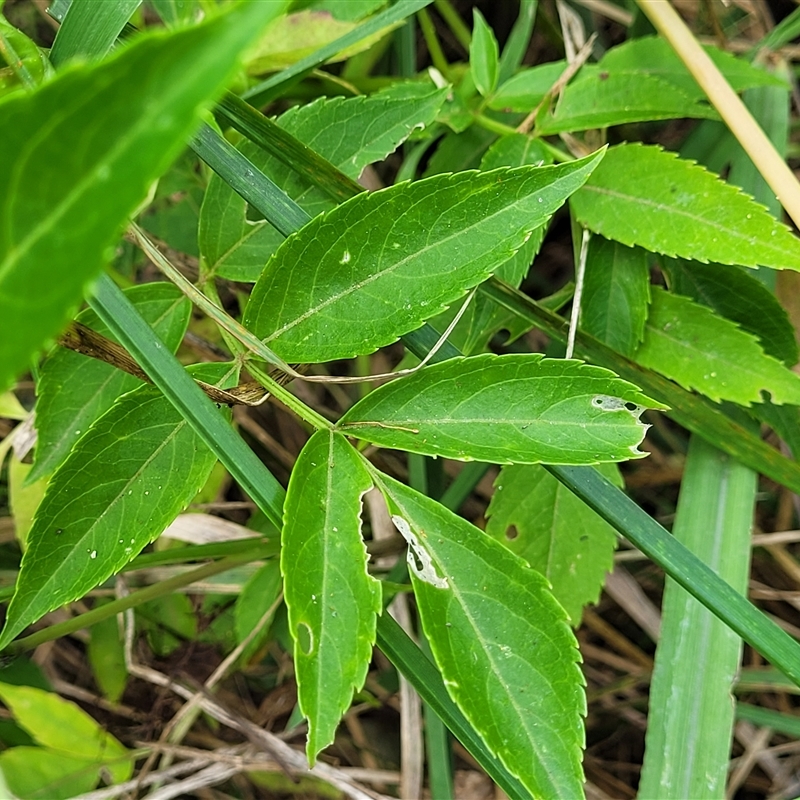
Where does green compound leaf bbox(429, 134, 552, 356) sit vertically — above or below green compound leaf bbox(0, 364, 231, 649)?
above

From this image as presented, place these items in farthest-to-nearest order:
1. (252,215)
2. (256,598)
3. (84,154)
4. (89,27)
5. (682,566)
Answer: (256,598) → (252,215) → (682,566) → (89,27) → (84,154)

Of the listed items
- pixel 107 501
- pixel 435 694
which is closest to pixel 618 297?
pixel 435 694

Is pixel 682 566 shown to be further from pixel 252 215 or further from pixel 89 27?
pixel 89 27

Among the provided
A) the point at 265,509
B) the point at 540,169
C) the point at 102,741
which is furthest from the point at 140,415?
the point at 102,741

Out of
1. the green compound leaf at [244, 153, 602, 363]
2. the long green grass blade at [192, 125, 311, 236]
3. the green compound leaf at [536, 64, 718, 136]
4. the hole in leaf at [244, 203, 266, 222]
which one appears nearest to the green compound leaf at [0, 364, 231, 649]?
the green compound leaf at [244, 153, 602, 363]

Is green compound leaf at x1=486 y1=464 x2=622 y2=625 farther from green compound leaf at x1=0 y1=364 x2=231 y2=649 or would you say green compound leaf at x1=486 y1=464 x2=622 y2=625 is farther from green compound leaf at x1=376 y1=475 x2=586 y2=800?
green compound leaf at x1=0 y1=364 x2=231 y2=649

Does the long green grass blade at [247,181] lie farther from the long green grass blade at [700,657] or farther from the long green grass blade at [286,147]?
the long green grass blade at [700,657]
